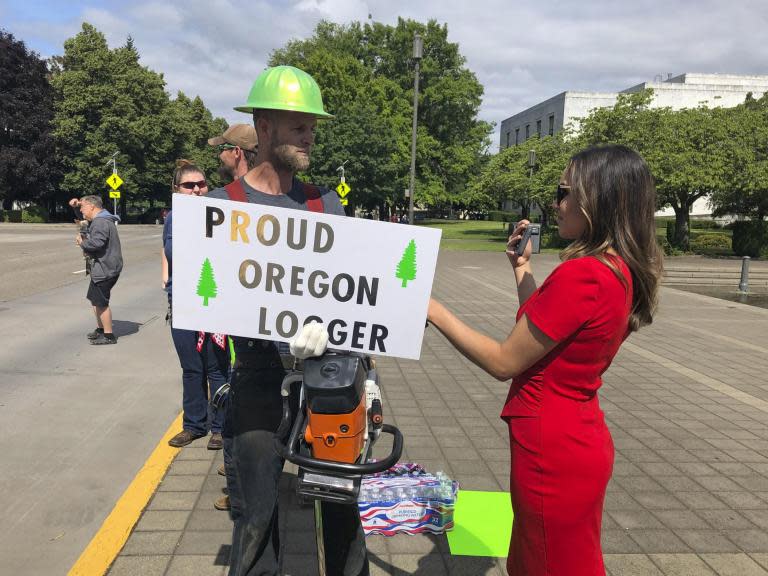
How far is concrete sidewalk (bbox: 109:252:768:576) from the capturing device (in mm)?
3062

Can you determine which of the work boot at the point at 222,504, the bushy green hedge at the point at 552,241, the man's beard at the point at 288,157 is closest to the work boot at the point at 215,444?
the work boot at the point at 222,504

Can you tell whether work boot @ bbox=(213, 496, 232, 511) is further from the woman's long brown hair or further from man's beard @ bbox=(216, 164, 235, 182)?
the woman's long brown hair

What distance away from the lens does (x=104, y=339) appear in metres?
7.42

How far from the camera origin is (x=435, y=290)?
13.9 m

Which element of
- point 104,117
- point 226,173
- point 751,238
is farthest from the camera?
point 104,117

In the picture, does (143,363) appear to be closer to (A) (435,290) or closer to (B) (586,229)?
(B) (586,229)

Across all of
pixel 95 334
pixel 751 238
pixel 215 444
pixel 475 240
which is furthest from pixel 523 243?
pixel 475 240

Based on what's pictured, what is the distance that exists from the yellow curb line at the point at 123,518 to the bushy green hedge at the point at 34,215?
49413 mm

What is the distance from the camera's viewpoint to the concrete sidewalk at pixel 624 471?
121 inches

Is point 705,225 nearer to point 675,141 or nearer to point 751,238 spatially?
point 751,238

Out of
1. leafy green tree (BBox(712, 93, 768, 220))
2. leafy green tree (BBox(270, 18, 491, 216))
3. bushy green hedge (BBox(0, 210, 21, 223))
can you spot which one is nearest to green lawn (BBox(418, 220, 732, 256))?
leafy green tree (BBox(712, 93, 768, 220))

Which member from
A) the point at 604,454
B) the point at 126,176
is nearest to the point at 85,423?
the point at 604,454

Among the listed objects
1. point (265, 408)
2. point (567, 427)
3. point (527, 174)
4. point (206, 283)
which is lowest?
point (265, 408)

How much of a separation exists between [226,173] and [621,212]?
2.91 meters
